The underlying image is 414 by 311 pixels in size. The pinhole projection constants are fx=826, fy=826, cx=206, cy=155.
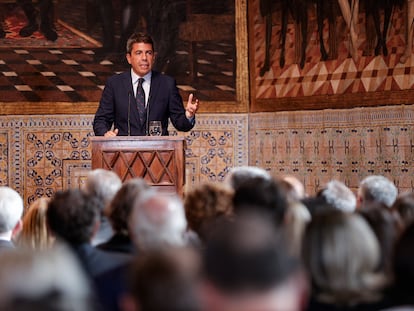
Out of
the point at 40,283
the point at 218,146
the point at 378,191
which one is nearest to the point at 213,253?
the point at 40,283

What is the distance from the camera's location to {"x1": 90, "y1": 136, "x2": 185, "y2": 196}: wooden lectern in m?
7.35

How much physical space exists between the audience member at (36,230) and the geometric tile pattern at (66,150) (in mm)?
7131

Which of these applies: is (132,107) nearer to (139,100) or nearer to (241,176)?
(139,100)

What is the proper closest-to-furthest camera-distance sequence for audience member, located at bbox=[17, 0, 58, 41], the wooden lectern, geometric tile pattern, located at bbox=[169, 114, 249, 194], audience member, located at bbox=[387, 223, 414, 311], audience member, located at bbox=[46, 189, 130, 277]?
audience member, located at bbox=[387, 223, 414, 311], audience member, located at bbox=[46, 189, 130, 277], the wooden lectern, geometric tile pattern, located at bbox=[169, 114, 249, 194], audience member, located at bbox=[17, 0, 58, 41]

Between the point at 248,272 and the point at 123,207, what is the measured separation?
2.33 metres

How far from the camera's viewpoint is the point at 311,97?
1063 cm

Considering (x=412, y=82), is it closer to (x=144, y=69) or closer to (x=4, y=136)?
(x=144, y=69)

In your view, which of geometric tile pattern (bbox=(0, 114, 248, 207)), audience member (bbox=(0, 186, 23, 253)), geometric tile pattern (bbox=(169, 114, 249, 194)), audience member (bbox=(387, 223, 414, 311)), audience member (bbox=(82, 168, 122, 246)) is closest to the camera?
audience member (bbox=(387, 223, 414, 311))

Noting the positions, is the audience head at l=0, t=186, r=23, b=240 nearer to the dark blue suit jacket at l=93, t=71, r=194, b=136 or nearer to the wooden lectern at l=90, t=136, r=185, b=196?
the wooden lectern at l=90, t=136, r=185, b=196

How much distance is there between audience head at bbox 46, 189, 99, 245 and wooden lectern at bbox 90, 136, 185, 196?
398 centimetres

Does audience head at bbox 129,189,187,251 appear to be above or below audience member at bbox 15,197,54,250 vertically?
above

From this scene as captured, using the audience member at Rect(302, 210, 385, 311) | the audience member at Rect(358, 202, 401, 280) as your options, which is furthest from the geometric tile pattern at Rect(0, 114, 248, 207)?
the audience member at Rect(302, 210, 385, 311)

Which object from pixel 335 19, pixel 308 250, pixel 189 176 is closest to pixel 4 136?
Answer: pixel 189 176

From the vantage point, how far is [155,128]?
7.65m
